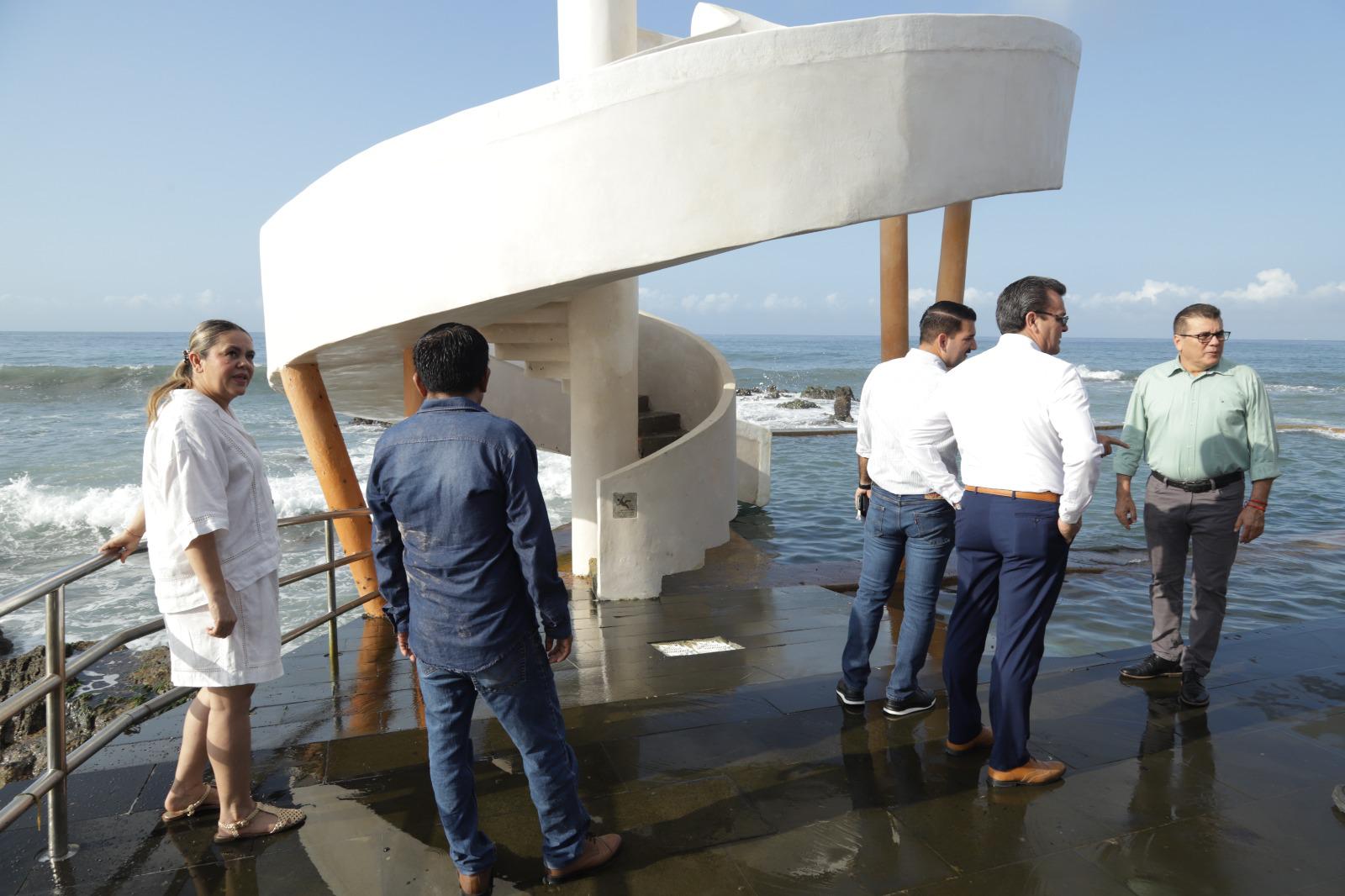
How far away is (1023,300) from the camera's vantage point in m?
3.09

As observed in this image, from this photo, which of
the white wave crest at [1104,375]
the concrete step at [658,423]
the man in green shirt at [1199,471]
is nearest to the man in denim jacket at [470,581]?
the man in green shirt at [1199,471]

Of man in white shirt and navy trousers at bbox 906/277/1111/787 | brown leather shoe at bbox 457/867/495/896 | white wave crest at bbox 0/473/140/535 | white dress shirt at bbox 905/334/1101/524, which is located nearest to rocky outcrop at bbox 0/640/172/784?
brown leather shoe at bbox 457/867/495/896

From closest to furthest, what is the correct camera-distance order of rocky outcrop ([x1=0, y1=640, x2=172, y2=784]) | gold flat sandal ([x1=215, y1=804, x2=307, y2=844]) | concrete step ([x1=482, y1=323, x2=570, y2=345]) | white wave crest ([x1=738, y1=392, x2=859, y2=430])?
gold flat sandal ([x1=215, y1=804, x2=307, y2=844]) → rocky outcrop ([x1=0, y1=640, x2=172, y2=784]) → concrete step ([x1=482, y1=323, x2=570, y2=345]) → white wave crest ([x1=738, y1=392, x2=859, y2=430])

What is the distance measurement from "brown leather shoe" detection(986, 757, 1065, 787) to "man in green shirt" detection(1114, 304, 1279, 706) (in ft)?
3.88

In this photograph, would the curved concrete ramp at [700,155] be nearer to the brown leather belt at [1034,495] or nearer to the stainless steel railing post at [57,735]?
the brown leather belt at [1034,495]

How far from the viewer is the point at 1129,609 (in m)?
7.04

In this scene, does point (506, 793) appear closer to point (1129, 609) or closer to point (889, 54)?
point (889, 54)

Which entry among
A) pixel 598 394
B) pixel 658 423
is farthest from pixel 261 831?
pixel 658 423

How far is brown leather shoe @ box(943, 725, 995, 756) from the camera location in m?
3.33

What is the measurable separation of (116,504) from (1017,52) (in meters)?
18.2

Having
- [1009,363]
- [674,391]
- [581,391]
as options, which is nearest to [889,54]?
[1009,363]

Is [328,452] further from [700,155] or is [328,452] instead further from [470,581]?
[470,581]

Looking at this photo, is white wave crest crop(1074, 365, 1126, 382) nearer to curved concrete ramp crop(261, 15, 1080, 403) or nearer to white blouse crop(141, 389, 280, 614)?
curved concrete ramp crop(261, 15, 1080, 403)

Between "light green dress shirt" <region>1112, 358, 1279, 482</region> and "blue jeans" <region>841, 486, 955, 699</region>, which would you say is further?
"light green dress shirt" <region>1112, 358, 1279, 482</region>
